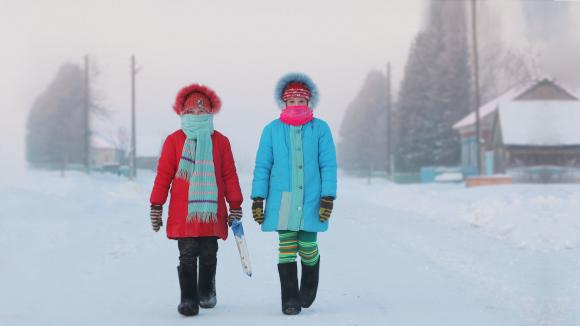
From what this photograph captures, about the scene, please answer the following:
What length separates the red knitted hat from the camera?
5805mm

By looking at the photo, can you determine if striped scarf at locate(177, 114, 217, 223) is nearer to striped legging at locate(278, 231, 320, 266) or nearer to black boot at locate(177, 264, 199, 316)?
black boot at locate(177, 264, 199, 316)

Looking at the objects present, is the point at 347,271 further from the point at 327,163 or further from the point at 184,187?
the point at 184,187

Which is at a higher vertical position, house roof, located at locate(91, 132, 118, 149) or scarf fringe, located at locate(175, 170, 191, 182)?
house roof, located at locate(91, 132, 118, 149)

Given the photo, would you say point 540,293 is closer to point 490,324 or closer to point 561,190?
point 490,324

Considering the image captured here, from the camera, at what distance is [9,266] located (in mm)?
→ 8422

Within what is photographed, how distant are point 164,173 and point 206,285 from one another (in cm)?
103

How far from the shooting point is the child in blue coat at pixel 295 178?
5773mm

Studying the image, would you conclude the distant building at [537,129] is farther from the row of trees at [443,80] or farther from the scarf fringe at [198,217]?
the scarf fringe at [198,217]

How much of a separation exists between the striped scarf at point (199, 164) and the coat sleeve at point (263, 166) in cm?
35

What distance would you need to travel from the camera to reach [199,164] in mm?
5719

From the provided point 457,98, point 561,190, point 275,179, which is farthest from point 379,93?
point 275,179

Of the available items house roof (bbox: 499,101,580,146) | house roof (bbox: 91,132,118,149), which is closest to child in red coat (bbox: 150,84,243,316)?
house roof (bbox: 499,101,580,146)

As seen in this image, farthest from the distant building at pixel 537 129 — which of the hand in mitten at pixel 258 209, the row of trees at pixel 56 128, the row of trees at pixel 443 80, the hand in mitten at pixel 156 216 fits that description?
the row of trees at pixel 56 128

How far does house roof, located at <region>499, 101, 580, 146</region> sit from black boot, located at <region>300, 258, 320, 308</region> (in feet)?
92.3
